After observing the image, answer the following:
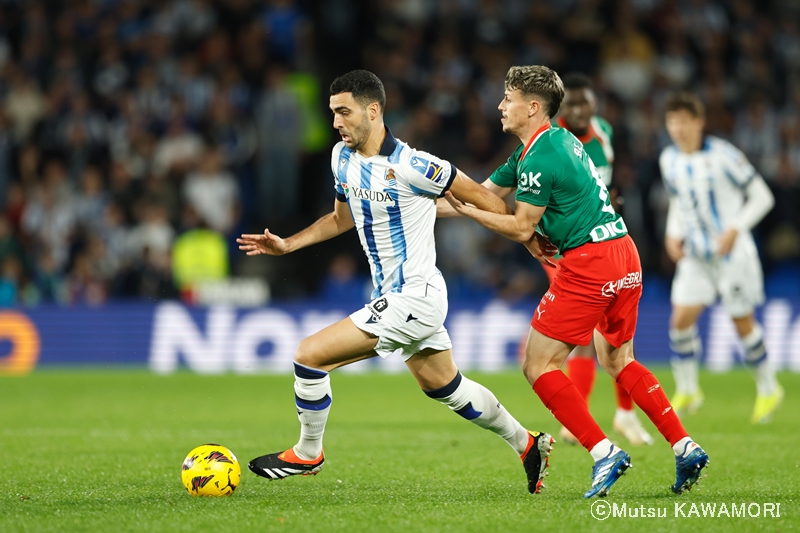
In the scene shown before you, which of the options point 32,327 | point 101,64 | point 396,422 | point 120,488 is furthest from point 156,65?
point 120,488

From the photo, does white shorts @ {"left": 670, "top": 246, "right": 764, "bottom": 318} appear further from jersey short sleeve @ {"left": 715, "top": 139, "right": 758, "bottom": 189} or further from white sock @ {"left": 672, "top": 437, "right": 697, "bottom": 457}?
white sock @ {"left": 672, "top": 437, "right": 697, "bottom": 457}

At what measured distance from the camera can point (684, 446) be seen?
595 cm

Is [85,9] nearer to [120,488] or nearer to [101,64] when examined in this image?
[101,64]

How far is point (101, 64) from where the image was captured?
729 inches

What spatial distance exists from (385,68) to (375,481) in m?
12.5

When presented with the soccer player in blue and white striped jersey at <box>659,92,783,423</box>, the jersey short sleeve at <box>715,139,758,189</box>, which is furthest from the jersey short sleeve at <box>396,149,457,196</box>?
the jersey short sleeve at <box>715,139,758,189</box>

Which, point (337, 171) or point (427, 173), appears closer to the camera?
point (427, 173)

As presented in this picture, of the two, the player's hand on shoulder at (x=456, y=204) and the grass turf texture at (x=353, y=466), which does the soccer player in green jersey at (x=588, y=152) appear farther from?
the player's hand on shoulder at (x=456, y=204)

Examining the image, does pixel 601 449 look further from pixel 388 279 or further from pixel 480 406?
pixel 388 279

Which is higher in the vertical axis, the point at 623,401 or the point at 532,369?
the point at 532,369

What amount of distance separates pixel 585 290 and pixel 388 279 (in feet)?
3.66

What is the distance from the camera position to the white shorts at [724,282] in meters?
10.4

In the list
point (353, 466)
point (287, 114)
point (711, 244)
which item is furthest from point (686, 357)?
point (287, 114)

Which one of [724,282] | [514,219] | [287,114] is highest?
[287,114]
